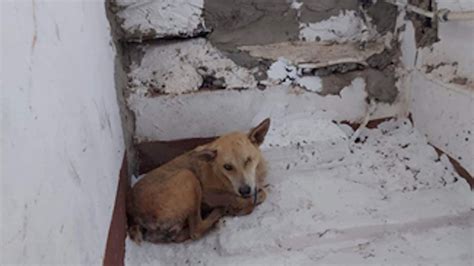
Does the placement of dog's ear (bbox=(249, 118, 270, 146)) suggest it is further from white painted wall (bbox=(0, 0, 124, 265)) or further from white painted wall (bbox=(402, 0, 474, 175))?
white painted wall (bbox=(402, 0, 474, 175))

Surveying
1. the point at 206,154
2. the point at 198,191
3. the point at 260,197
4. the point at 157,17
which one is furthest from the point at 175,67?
the point at 260,197

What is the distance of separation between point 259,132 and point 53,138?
46.4 inches

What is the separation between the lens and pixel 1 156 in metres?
0.88

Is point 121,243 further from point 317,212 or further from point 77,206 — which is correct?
point 317,212

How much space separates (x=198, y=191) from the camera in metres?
2.17

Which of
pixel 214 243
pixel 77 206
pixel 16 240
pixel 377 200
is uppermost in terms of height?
pixel 16 240

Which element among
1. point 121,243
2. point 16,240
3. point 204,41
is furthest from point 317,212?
point 16,240

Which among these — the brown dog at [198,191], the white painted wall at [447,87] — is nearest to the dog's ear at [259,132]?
the brown dog at [198,191]

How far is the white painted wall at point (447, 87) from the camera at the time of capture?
211 cm

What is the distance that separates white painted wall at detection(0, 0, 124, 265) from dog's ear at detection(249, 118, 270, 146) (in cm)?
63

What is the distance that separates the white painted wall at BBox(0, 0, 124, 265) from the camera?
94 centimetres

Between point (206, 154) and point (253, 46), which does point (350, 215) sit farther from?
point (253, 46)

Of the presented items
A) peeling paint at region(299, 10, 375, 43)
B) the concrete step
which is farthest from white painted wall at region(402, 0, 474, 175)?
peeling paint at region(299, 10, 375, 43)

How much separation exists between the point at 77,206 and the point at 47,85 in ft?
1.12
